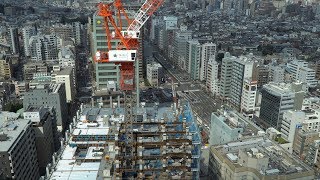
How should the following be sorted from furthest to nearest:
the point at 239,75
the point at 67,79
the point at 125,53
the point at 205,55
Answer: the point at 205,55 → the point at 239,75 → the point at 67,79 → the point at 125,53

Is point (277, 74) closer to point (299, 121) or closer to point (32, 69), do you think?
point (299, 121)

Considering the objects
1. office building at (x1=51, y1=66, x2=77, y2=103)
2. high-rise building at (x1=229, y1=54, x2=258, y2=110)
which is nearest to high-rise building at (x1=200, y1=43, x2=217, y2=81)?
high-rise building at (x1=229, y1=54, x2=258, y2=110)

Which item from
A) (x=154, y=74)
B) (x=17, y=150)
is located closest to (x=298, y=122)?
(x=17, y=150)

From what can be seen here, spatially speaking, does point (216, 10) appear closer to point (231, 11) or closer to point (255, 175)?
point (231, 11)

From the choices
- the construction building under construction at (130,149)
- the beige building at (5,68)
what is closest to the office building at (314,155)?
the construction building under construction at (130,149)

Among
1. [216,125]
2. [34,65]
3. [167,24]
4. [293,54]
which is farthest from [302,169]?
[167,24]

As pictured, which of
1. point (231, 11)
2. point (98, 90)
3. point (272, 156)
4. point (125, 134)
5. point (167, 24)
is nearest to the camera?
point (125, 134)

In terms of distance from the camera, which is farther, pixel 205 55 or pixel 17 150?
pixel 205 55
